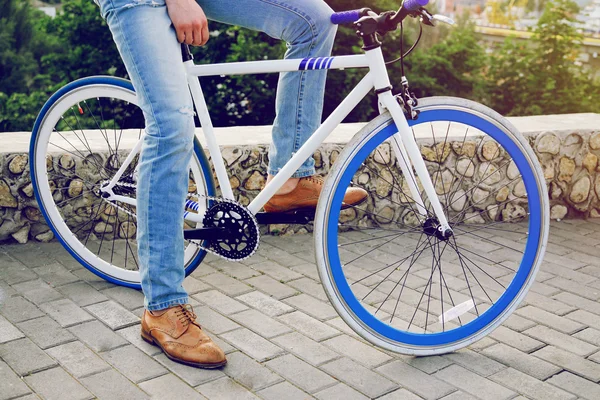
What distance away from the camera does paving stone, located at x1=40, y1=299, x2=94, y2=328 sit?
2900 millimetres

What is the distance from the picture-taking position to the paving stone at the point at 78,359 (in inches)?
98.8

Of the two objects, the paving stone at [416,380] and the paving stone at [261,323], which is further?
the paving stone at [261,323]

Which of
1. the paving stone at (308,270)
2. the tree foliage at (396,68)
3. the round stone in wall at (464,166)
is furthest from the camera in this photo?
the tree foliage at (396,68)

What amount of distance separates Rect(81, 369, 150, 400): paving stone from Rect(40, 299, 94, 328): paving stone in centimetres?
47

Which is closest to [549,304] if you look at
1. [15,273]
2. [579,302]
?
[579,302]

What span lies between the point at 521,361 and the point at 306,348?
78cm

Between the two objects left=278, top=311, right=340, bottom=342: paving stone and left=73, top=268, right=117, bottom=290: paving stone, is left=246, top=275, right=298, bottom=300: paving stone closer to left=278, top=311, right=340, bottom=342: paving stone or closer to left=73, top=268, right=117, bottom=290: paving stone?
left=278, top=311, right=340, bottom=342: paving stone

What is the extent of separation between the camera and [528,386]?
2506 mm

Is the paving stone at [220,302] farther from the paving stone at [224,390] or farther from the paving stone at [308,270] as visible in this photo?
the paving stone at [224,390]

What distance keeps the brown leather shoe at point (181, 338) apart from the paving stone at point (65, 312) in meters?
0.35

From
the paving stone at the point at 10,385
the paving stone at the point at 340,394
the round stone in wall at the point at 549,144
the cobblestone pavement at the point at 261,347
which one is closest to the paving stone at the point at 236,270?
the cobblestone pavement at the point at 261,347

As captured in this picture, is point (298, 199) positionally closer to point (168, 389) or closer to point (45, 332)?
point (168, 389)

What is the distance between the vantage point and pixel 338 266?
8.30 ft

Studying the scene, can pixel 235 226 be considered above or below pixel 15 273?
above
